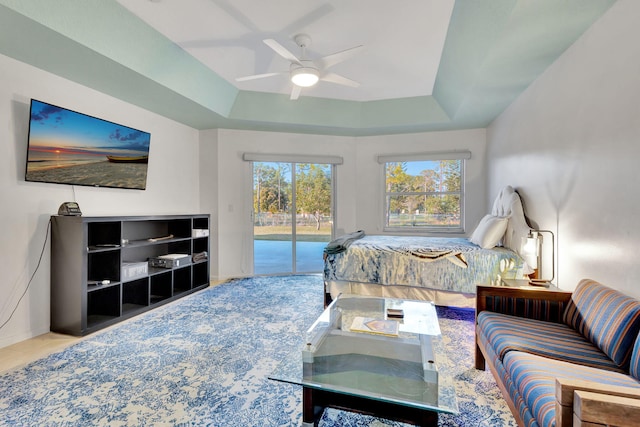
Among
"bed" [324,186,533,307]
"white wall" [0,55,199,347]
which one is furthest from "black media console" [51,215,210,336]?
"bed" [324,186,533,307]

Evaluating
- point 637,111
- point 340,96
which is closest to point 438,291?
Answer: point 637,111

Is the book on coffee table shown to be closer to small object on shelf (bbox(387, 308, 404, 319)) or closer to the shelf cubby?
small object on shelf (bbox(387, 308, 404, 319))

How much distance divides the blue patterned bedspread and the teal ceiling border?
1.73 meters

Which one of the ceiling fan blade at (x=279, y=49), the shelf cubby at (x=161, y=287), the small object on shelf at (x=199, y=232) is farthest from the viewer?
the small object on shelf at (x=199, y=232)

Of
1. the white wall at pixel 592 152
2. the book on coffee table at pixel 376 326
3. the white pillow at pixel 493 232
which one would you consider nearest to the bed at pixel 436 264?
the white pillow at pixel 493 232

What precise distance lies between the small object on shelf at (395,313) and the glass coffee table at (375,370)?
1.6 inches

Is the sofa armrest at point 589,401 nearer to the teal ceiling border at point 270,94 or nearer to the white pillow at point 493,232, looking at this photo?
the teal ceiling border at point 270,94

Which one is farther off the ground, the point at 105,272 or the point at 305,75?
the point at 305,75

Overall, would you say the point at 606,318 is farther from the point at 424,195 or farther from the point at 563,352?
the point at 424,195

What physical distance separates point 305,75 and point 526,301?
8.22 ft

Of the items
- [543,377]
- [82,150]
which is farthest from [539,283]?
[82,150]

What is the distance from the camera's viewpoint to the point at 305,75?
2828mm

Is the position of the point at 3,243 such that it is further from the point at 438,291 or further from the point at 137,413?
the point at 438,291

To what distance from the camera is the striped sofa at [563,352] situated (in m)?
0.92
